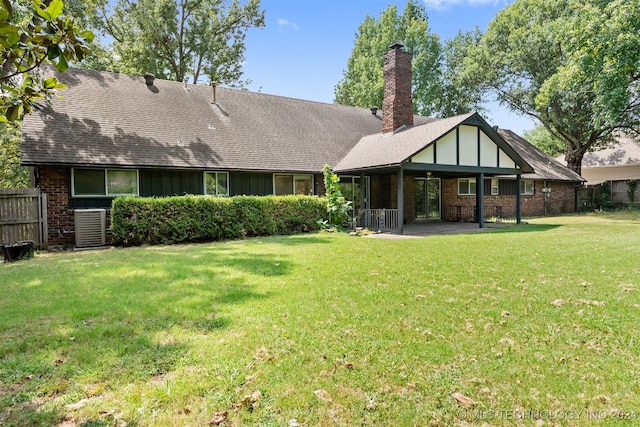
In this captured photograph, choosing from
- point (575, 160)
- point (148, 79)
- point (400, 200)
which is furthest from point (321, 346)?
point (575, 160)

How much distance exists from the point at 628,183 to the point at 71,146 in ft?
118

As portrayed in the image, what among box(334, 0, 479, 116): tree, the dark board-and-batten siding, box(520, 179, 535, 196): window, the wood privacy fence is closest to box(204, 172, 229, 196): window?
the dark board-and-batten siding

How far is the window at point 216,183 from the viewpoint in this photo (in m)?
13.6

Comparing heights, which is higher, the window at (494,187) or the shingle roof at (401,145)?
the shingle roof at (401,145)

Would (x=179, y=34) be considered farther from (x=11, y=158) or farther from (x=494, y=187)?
(x=494, y=187)

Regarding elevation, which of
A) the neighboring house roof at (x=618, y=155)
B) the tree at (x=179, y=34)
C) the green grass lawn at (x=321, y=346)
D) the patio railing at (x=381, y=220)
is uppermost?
the tree at (x=179, y=34)

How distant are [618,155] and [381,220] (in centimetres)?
2968

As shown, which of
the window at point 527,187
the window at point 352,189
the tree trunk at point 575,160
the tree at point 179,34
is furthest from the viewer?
the tree trunk at point 575,160

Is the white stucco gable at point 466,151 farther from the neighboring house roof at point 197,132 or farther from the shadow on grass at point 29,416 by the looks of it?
the shadow on grass at point 29,416

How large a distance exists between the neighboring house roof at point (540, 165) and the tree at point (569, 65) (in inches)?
92.1

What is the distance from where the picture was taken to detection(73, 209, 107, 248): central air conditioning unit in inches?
414

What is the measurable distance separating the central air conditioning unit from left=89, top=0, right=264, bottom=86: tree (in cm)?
1551

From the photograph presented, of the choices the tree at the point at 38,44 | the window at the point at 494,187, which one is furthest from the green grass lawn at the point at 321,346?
the window at the point at 494,187

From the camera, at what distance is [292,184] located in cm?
1538
